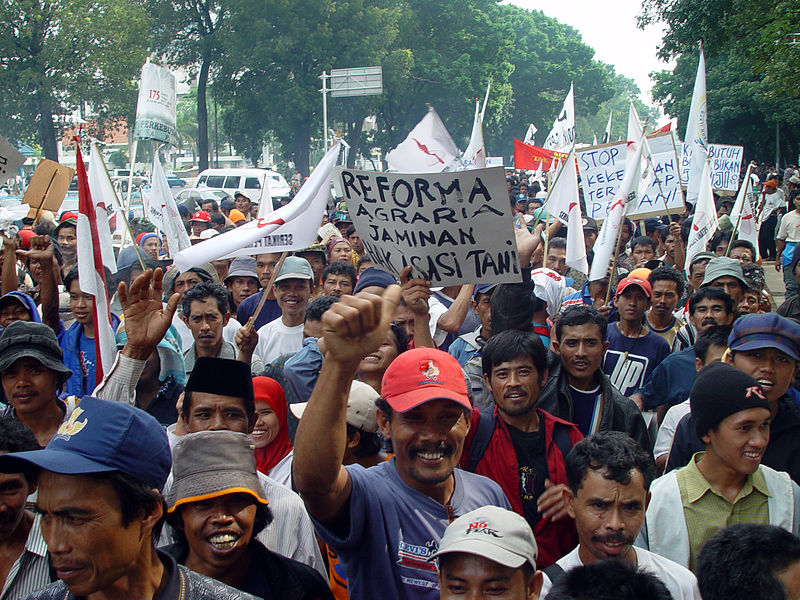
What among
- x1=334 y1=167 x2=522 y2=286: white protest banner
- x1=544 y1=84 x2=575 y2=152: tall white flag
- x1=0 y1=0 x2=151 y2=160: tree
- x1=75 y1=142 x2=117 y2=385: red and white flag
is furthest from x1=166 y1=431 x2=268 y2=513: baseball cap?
x1=0 y1=0 x2=151 y2=160: tree

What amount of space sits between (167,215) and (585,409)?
15.8 ft

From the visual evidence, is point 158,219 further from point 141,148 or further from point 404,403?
point 141,148

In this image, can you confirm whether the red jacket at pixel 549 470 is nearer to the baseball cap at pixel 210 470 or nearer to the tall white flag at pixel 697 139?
the baseball cap at pixel 210 470

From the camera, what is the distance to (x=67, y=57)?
121 ft

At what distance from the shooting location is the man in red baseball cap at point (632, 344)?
17.1 feet

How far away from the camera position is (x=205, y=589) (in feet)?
7.04

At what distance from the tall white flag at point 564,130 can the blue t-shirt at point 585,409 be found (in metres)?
11.0

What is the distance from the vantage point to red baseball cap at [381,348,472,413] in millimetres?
2643

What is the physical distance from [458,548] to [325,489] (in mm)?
398

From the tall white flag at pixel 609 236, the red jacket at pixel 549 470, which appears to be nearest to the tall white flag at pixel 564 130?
the tall white flag at pixel 609 236

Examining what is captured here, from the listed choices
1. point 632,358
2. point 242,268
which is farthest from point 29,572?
point 242,268

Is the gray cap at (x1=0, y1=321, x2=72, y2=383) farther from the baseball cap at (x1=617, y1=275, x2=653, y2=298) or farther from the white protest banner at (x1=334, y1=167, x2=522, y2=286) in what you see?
the baseball cap at (x1=617, y1=275, x2=653, y2=298)

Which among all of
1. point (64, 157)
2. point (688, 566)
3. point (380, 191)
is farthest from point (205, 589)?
point (64, 157)

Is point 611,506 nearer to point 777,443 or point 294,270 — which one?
point 777,443
